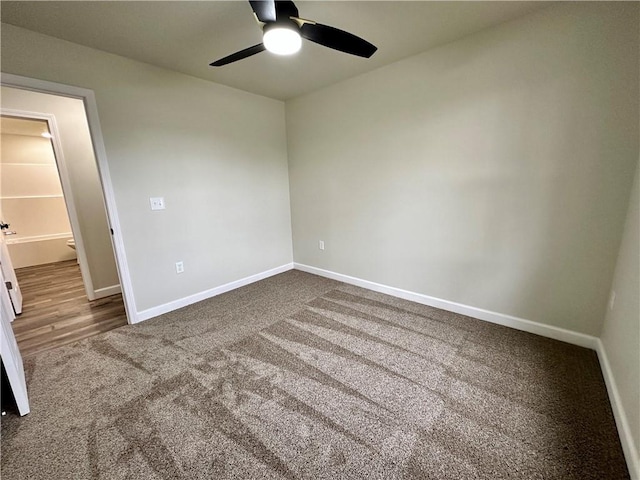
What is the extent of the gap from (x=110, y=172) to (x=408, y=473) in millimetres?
3057

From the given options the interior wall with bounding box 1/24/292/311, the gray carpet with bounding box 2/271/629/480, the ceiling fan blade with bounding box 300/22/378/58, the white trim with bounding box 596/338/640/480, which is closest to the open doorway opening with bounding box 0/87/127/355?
the gray carpet with bounding box 2/271/629/480

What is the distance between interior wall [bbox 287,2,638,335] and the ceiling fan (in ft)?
3.79

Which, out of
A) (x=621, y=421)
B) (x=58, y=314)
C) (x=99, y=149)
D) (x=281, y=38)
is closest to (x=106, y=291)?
(x=58, y=314)

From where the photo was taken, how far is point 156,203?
263 cm

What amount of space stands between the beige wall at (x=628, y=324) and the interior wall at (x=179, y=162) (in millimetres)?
3409

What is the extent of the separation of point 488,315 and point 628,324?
0.99 m

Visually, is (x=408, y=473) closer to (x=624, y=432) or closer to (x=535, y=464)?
(x=535, y=464)

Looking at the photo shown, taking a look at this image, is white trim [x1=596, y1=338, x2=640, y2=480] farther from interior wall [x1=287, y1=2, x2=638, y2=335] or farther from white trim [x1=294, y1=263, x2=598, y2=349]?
interior wall [x1=287, y1=2, x2=638, y2=335]

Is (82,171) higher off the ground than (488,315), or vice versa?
(82,171)

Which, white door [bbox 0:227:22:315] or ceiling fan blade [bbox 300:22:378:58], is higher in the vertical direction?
ceiling fan blade [bbox 300:22:378:58]

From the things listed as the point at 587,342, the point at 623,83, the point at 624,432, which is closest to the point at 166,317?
the point at 624,432

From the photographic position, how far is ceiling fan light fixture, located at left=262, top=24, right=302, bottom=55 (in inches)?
55.2

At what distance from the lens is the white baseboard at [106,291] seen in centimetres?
326

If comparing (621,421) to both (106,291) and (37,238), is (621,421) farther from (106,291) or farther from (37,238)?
(37,238)
